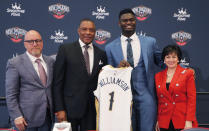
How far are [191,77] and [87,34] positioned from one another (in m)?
1.18

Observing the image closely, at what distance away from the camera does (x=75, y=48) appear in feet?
6.87

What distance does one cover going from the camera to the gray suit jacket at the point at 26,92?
1924mm

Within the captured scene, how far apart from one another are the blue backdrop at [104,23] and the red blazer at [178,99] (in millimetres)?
1489

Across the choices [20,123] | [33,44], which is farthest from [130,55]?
[20,123]

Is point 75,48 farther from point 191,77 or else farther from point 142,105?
point 191,77

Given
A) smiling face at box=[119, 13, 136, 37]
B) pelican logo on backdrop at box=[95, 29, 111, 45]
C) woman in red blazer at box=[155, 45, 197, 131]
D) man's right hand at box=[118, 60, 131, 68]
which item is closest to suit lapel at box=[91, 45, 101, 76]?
man's right hand at box=[118, 60, 131, 68]

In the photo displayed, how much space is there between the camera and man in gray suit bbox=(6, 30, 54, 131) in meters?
1.92

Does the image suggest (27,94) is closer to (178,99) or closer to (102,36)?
(178,99)

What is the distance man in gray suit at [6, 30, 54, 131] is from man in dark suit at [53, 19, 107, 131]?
13 centimetres

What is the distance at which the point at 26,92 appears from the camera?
1951 millimetres

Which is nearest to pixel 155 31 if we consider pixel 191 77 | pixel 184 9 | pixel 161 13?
pixel 161 13

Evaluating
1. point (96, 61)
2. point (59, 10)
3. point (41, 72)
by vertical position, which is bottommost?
point (41, 72)

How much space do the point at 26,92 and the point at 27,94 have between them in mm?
23

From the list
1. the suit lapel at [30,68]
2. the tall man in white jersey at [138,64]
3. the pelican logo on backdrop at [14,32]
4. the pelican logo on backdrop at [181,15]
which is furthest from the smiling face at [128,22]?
the pelican logo on backdrop at [14,32]
